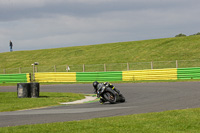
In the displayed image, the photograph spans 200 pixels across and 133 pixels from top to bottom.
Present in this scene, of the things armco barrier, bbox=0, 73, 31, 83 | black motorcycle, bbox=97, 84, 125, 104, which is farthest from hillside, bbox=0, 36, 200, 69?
black motorcycle, bbox=97, 84, 125, 104

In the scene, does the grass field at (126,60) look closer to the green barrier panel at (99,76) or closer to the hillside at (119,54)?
the hillside at (119,54)

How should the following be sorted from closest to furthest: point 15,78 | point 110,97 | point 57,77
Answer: point 110,97
point 57,77
point 15,78

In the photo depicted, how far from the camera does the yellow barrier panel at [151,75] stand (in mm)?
27766

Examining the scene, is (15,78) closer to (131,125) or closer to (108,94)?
(108,94)

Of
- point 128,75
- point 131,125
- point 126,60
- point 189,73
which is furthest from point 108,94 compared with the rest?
point 126,60

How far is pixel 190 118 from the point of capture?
846 cm

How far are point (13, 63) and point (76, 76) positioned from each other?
27830 millimetres

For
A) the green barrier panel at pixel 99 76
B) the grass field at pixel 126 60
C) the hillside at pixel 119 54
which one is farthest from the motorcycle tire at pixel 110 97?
Result: the hillside at pixel 119 54

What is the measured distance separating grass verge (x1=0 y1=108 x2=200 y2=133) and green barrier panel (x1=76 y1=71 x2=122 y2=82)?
20.8 meters

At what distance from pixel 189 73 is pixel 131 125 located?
20457 millimetres

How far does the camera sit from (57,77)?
32.6 m

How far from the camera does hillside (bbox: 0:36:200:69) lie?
4569 centimetres

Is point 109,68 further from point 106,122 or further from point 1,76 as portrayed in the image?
point 106,122

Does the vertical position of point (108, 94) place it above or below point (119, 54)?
below
